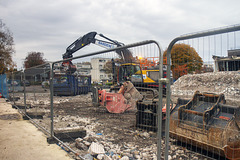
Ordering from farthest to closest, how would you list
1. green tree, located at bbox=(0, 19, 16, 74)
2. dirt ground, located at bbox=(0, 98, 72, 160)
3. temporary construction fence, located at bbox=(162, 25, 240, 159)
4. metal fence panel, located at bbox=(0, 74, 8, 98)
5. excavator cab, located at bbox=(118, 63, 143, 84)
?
green tree, located at bbox=(0, 19, 16, 74)
metal fence panel, located at bbox=(0, 74, 8, 98)
excavator cab, located at bbox=(118, 63, 143, 84)
dirt ground, located at bbox=(0, 98, 72, 160)
temporary construction fence, located at bbox=(162, 25, 240, 159)

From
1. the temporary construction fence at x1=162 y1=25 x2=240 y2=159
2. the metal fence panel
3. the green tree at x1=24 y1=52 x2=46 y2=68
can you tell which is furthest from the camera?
the green tree at x1=24 y1=52 x2=46 y2=68

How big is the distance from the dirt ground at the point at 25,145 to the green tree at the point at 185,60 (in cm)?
255

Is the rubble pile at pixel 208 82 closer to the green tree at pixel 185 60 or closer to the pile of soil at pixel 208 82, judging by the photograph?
the pile of soil at pixel 208 82

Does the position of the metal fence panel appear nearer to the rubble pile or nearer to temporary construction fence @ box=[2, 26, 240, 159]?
temporary construction fence @ box=[2, 26, 240, 159]

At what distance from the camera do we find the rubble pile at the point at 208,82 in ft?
8.40

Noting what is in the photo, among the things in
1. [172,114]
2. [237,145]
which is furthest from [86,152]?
[237,145]

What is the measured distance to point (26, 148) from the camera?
13.1ft

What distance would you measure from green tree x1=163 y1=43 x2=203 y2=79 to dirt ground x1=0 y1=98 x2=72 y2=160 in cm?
255

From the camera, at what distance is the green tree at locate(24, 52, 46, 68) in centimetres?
4944

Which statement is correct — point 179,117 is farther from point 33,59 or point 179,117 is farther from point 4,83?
point 33,59

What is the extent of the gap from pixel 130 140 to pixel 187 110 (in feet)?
5.43

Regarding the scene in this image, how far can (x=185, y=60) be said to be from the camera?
244 cm

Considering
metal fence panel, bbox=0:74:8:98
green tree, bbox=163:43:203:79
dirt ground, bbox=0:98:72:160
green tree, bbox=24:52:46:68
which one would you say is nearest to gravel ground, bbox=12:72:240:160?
green tree, bbox=163:43:203:79

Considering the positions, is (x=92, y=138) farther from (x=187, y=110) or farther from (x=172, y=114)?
(x=187, y=110)
